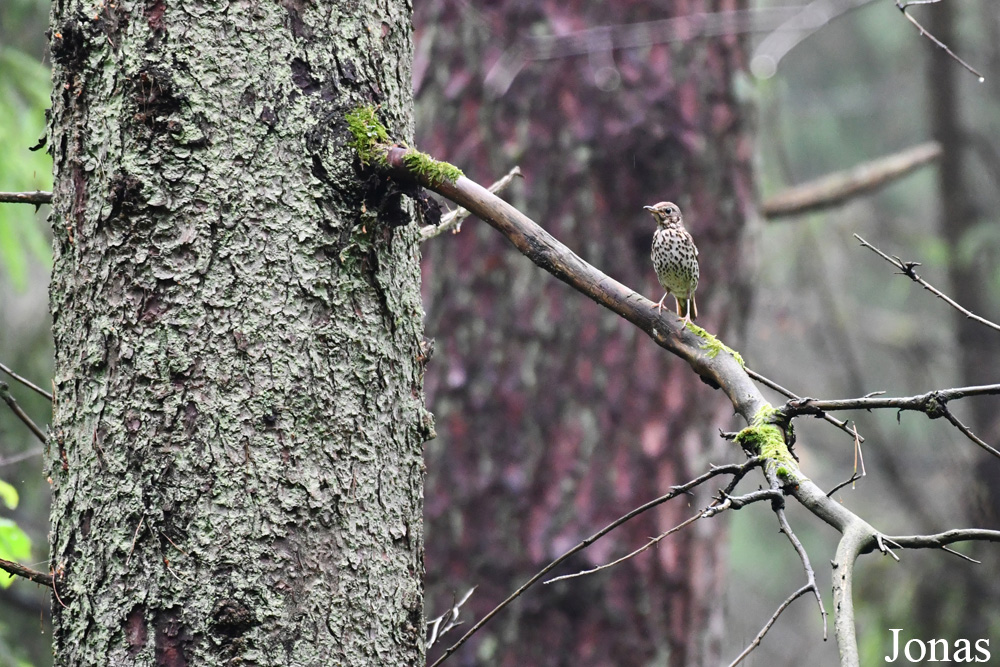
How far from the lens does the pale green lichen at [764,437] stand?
1.42 m

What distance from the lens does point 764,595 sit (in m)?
15.0

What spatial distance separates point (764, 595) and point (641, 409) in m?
12.6

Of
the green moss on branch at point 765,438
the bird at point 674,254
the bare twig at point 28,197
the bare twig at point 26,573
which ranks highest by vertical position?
the bird at point 674,254

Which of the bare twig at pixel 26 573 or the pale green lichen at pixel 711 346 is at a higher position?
the pale green lichen at pixel 711 346

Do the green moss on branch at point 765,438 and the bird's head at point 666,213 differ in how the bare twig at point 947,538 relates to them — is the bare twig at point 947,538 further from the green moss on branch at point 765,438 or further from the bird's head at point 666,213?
the bird's head at point 666,213

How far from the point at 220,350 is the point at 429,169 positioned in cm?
49

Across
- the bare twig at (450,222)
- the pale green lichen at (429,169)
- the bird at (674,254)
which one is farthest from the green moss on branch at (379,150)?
the bird at (674,254)

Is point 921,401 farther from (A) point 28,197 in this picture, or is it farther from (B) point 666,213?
(B) point 666,213

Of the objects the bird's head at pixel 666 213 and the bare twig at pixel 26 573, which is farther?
the bird's head at pixel 666 213

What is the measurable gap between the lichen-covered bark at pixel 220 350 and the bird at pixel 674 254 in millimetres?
1675

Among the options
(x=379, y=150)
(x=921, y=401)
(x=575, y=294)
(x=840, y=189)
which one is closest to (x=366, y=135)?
(x=379, y=150)

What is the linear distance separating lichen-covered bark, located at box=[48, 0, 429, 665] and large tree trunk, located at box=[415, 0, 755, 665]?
73.2 inches

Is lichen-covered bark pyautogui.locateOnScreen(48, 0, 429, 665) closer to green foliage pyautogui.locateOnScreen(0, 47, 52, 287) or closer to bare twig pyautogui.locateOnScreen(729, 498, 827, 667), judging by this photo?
bare twig pyautogui.locateOnScreen(729, 498, 827, 667)

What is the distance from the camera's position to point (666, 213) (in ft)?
11.2
